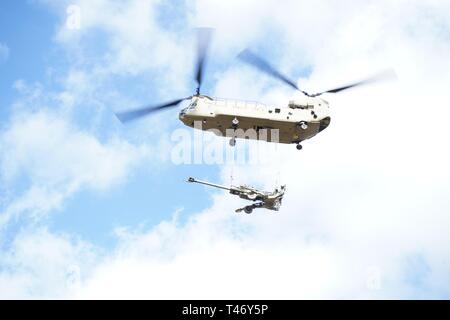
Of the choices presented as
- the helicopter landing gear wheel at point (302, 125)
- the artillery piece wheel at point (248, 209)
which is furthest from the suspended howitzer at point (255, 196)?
the helicopter landing gear wheel at point (302, 125)

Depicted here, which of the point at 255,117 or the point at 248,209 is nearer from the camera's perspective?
the point at 255,117

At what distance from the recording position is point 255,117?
80.2 meters

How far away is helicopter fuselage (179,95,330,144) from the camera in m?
80.3

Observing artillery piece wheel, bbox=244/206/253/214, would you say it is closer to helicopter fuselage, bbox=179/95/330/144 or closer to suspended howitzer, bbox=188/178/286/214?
suspended howitzer, bbox=188/178/286/214

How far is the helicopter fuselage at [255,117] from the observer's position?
80.3m

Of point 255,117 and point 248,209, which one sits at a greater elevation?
point 255,117

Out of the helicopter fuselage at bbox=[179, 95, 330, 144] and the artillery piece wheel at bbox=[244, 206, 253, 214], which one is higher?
the helicopter fuselage at bbox=[179, 95, 330, 144]

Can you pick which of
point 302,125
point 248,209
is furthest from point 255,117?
point 248,209

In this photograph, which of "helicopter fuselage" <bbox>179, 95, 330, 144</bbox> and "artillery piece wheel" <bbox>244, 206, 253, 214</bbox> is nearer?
"helicopter fuselage" <bbox>179, 95, 330, 144</bbox>

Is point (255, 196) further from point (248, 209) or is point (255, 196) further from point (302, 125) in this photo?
point (302, 125)

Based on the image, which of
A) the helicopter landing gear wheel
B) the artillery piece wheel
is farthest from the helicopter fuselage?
the artillery piece wheel

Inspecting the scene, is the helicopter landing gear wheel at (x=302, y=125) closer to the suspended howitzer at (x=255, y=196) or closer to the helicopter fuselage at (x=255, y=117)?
the helicopter fuselage at (x=255, y=117)
